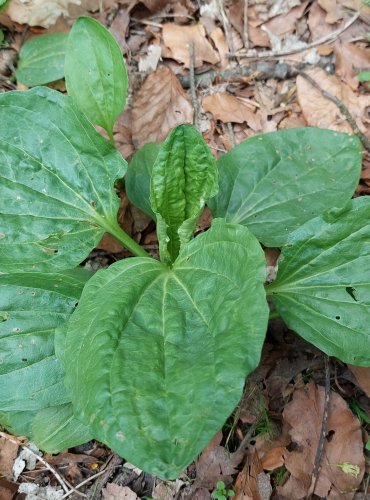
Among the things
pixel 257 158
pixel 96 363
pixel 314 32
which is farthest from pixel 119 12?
pixel 96 363

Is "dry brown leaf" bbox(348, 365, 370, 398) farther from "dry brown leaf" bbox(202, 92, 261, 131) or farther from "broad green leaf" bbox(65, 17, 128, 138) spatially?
"broad green leaf" bbox(65, 17, 128, 138)

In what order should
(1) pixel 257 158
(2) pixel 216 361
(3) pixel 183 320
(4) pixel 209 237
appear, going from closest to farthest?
(2) pixel 216 361
(3) pixel 183 320
(4) pixel 209 237
(1) pixel 257 158

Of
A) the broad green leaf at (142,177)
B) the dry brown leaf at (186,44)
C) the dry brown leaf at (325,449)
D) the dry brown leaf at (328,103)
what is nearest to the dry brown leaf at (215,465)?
the dry brown leaf at (325,449)

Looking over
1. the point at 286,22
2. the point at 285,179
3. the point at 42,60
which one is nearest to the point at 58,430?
the point at 285,179

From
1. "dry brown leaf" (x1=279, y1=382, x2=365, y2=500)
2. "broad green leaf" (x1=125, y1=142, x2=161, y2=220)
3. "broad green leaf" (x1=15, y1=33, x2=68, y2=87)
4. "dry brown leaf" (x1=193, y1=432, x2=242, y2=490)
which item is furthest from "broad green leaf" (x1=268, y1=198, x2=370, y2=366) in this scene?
"broad green leaf" (x1=15, y1=33, x2=68, y2=87)

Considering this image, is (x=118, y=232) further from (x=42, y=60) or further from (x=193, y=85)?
(x=42, y=60)

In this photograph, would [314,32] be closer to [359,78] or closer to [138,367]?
[359,78]
